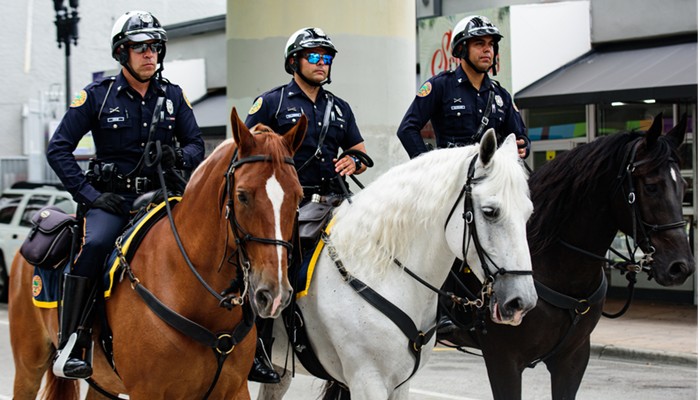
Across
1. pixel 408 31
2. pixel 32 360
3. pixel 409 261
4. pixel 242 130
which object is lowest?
pixel 32 360

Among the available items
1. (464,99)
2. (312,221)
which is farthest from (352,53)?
(312,221)

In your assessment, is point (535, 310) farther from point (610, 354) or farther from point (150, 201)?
point (610, 354)

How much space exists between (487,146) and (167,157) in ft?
5.74

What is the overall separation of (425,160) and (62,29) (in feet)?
48.5

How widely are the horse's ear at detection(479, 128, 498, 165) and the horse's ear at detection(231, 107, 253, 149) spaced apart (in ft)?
3.76

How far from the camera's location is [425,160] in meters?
5.01

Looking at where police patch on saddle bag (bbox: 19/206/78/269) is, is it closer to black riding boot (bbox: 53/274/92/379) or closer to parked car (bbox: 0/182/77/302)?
black riding boot (bbox: 53/274/92/379)

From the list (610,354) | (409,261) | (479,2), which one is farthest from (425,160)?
(479,2)

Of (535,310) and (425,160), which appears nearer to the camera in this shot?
(425,160)

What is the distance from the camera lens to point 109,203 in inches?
197

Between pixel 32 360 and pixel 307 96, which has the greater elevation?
pixel 307 96

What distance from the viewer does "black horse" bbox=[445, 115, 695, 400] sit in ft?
18.1

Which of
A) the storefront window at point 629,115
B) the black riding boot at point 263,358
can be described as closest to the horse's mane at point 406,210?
the black riding boot at point 263,358

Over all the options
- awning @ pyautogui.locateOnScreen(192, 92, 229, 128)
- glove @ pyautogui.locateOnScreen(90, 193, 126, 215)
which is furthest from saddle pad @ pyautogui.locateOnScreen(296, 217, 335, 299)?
awning @ pyautogui.locateOnScreen(192, 92, 229, 128)
